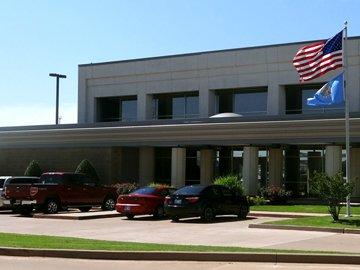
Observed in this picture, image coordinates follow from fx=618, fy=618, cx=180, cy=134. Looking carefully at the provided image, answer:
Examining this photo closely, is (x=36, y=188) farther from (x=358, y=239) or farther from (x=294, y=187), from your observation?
(x=294, y=187)

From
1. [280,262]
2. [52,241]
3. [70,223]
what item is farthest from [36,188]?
[280,262]

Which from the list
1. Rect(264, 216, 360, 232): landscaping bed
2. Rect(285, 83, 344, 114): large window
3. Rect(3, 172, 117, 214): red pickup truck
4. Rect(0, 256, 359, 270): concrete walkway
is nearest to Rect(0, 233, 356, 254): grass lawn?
Rect(0, 256, 359, 270): concrete walkway

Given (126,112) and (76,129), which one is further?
(126,112)

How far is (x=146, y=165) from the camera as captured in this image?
43.8 meters

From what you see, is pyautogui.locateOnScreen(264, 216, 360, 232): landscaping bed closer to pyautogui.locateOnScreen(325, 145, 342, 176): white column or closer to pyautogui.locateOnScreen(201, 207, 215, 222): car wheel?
pyautogui.locateOnScreen(201, 207, 215, 222): car wheel

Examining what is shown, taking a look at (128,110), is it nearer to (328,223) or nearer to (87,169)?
(87,169)

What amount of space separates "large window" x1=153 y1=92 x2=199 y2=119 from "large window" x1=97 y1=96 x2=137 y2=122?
7.74 feet

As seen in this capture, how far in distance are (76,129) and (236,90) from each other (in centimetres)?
1192

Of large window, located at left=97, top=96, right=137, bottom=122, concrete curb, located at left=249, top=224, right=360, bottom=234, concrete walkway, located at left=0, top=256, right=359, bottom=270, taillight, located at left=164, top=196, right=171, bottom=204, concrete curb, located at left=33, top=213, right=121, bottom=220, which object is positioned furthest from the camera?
large window, located at left=97, top=96, right=137, bottom=122

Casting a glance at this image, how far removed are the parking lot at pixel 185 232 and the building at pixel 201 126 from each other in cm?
1111

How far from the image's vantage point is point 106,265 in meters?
12.2

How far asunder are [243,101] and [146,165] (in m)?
8.50

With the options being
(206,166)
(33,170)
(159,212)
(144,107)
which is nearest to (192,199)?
(159,212)

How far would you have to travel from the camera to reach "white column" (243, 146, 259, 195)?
120ft
